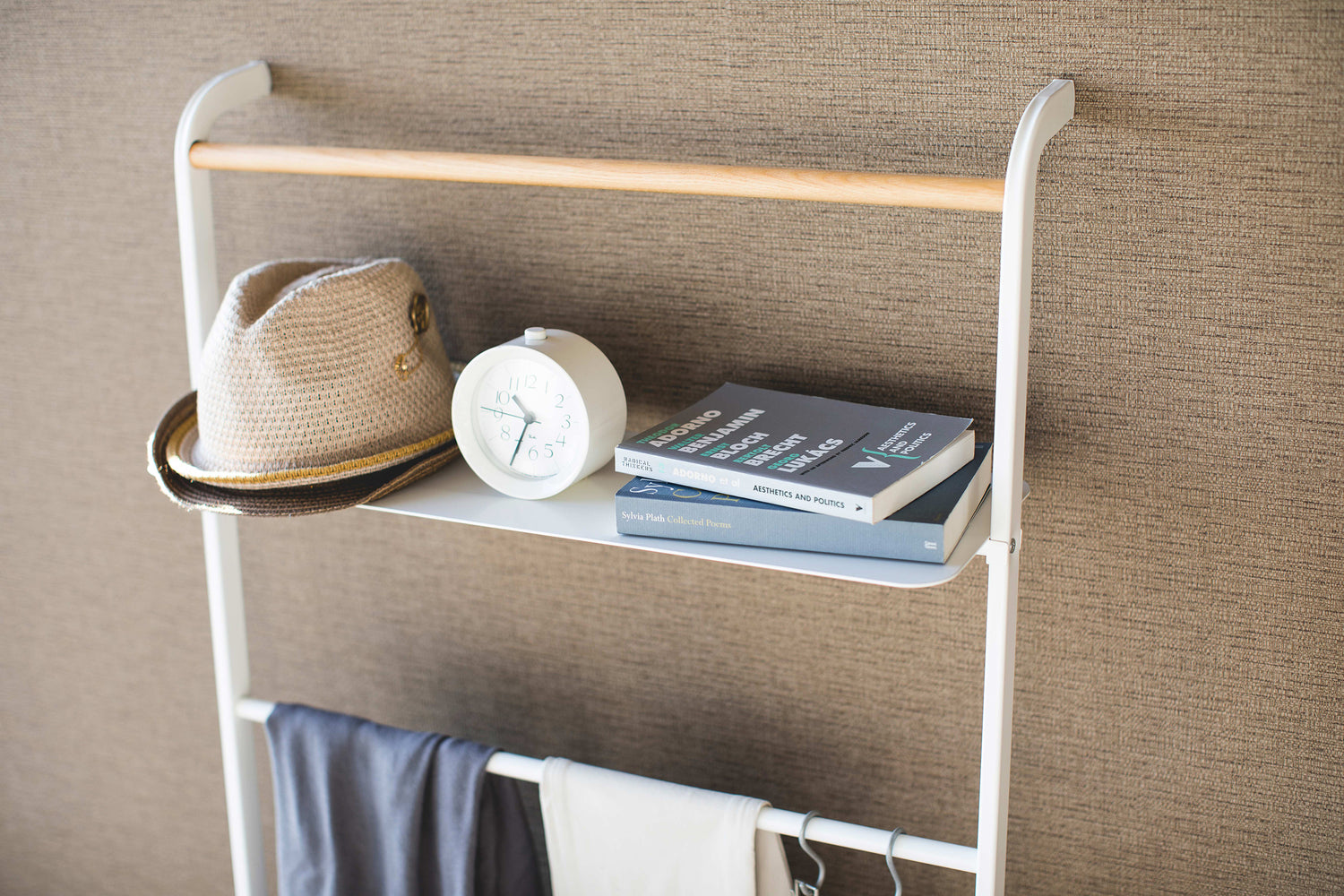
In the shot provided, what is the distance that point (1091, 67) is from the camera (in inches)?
33.8

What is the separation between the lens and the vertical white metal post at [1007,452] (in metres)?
0.74

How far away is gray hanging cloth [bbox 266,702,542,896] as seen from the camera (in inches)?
41.0

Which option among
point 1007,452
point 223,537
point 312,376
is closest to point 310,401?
point 312,376

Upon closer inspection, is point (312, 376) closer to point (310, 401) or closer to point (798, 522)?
point (310, 401)

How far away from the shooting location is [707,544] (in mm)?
829

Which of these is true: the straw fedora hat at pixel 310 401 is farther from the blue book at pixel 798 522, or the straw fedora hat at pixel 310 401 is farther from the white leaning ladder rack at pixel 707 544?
the blue book at pixel 798 522

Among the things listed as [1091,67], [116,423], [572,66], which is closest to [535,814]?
[116,423]

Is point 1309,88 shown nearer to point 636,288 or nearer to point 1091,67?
point 1091,67

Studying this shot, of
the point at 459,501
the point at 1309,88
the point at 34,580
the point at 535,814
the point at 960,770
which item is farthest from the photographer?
the point at 34,580

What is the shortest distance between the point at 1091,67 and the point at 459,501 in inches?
24.2

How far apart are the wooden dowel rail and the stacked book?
177 mm

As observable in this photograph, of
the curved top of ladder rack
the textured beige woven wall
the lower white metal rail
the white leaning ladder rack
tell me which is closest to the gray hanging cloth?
the white leaning ladder rack

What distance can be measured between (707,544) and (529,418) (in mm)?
195

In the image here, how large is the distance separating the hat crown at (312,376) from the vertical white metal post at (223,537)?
132 millimetres
